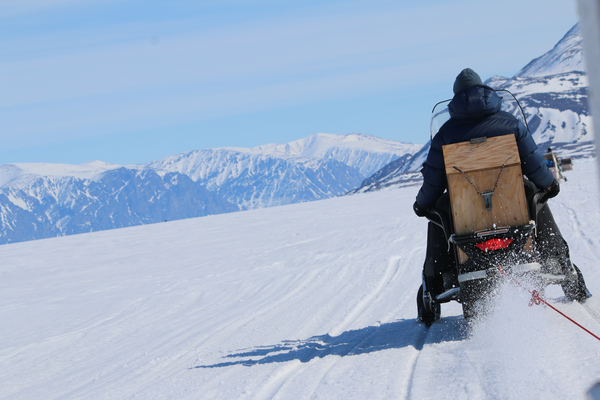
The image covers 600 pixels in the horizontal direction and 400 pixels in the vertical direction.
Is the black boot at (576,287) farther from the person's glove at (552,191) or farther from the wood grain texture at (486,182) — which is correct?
the wood grain texture at (486,182)

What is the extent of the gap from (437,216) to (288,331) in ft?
7.19

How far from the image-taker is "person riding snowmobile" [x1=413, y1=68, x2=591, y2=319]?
3986 mm

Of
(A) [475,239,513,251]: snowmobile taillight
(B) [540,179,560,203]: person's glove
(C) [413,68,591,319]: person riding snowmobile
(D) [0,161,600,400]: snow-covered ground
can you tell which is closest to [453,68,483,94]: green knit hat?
(C) [413,68,591,319]: person riding snowmobile

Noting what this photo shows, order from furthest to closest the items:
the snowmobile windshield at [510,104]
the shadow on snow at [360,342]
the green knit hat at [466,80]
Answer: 1. the snowmobile windshield at [510,104]
2. the shadow on snow at [360,342]
3. the green knit hat at [466,80]

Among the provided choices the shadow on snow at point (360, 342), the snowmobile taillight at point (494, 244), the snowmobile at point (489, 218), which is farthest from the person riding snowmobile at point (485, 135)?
the shadow on snow at point (360, 342)

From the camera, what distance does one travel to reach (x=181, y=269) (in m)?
13.4

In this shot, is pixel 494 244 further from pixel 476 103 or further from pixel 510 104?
pixel 510 104

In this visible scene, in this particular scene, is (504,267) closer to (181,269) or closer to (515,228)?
(515,228)

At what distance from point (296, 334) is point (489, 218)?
7.96 feet

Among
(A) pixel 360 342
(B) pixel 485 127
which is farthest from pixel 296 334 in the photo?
(B) pixel 485 127

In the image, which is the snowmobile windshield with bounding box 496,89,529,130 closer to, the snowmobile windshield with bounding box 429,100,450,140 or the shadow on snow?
the snowmobile windshield with bounding box 429,100,450,140

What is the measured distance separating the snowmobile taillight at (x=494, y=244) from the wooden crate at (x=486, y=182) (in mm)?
105

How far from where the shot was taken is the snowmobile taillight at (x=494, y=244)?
3.95m

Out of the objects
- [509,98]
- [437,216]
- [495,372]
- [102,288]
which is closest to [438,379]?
[495,372]
